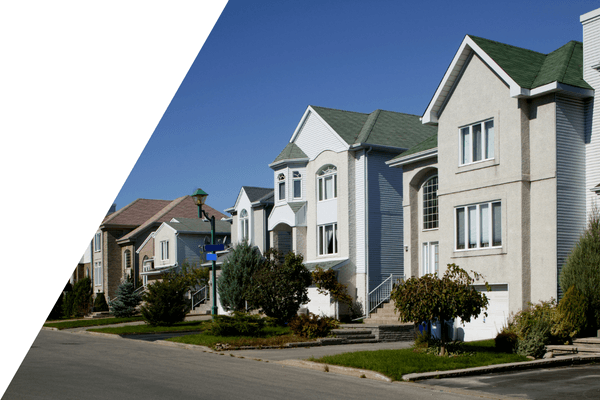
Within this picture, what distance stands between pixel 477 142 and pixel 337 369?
11.2 metres

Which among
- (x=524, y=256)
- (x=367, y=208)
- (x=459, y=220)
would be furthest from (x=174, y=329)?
(x=524, y=256)

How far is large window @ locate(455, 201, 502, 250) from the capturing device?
68.4 ft

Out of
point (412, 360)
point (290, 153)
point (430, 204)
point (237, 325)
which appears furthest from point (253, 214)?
point (412, 360)

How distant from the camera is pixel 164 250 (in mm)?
49375

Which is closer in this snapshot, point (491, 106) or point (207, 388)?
point (207, 388)

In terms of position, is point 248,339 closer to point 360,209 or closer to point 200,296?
point 360,209

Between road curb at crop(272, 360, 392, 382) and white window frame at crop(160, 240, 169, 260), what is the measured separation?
3455 cm

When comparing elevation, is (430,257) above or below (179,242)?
below

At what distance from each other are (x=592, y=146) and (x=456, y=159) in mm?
4535

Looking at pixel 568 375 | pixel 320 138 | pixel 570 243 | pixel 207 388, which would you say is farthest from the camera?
pixel 320 138

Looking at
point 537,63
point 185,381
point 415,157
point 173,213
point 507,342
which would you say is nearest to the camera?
point 185,381

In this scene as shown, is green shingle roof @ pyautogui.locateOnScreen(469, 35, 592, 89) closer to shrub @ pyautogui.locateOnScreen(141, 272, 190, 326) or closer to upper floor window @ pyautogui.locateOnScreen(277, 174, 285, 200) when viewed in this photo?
upper floor window @ pyautogui.locateOnScreen(277, 174, 285, 200)

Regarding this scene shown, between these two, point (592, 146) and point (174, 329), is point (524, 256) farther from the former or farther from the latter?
point (174, 329)

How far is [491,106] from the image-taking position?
831 inches
